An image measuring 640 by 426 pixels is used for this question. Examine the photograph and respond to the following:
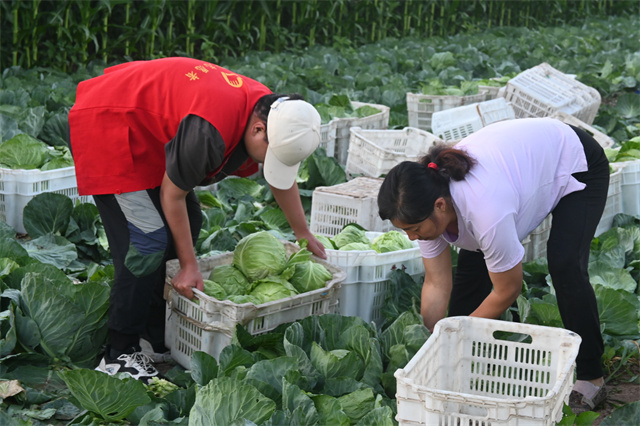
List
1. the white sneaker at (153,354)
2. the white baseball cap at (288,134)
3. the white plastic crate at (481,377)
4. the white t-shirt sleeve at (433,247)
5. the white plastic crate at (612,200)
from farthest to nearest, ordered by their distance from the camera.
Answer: the white plastic crate at (612,200) → the white sneaker at (153,354) → the white t-shirt sleeve at (433,247) → the white baseball cap at (288,134) → the white plastic crate at (481,377)

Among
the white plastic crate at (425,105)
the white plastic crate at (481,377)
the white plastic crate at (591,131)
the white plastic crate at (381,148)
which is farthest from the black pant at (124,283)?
the white plastic crate at (425,105)

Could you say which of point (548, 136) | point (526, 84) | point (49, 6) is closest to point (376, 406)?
point (548, 136)

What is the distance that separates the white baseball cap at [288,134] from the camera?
2541 millimetres

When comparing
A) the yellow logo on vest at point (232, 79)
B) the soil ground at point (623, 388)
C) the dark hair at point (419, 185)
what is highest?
the yellow logo on vest at point (232, 79)

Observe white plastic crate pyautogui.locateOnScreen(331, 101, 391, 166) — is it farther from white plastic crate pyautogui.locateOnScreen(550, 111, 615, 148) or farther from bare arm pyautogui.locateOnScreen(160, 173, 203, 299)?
bare arm pyautogui.locateOnScreen(160, 173, 203, 299)

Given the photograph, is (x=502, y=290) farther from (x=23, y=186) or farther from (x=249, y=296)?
(x=23, y=186)

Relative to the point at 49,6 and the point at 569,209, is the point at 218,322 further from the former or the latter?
the point at 49,6

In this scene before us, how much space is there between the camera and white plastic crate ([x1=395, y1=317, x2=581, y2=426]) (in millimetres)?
1996

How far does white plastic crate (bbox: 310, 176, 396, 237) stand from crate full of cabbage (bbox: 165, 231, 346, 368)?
0.78m

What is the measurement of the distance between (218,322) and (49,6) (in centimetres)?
692

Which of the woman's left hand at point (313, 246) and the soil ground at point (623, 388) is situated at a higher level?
the woman's left hand at point (313, 246)

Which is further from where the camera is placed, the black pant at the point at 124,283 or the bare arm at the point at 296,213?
the bare arm at the point at 296,213

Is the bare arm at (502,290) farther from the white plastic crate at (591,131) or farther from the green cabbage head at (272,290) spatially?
the white plastic crate at (591,131)

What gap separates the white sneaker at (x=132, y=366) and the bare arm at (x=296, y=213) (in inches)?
31.1
